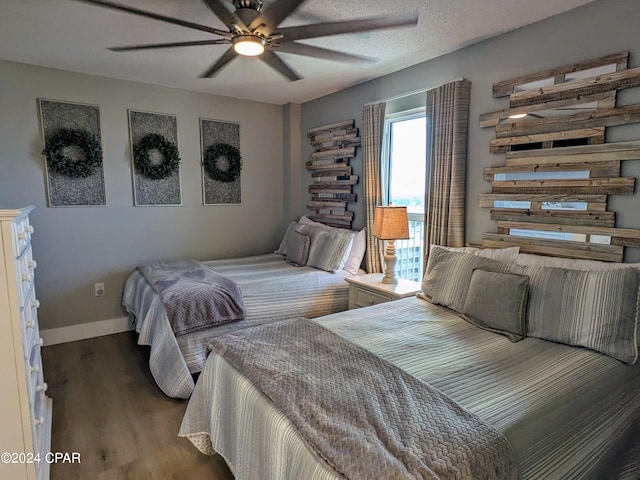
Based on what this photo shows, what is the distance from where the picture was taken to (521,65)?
2371mm

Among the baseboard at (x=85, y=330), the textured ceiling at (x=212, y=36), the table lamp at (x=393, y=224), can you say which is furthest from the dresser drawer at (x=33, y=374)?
the table lamp at (x=393, y=224)

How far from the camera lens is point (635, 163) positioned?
6.34 ft

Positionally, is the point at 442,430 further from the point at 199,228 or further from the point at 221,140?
the point at 221,140

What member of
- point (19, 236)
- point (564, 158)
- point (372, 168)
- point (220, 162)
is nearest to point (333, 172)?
point (372, 168)

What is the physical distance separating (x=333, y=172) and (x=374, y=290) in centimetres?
157

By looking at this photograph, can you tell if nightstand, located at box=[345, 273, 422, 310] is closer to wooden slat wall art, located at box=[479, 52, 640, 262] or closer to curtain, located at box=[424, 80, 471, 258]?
curtain, located at box=[424, 80, 471, 258]

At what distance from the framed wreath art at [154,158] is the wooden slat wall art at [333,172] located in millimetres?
1489

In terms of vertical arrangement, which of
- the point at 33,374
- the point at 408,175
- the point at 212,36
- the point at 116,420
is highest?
the point at 212,36

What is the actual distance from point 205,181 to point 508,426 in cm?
362

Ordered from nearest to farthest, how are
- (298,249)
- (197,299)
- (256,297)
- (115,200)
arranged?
(197,299) → (256,297) → (115,200) → (298,249)

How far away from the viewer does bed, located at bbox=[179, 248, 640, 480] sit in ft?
3.97

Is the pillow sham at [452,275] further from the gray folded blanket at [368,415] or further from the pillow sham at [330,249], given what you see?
the pillow sham at [330,249]

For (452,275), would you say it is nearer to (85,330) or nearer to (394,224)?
(394,224)

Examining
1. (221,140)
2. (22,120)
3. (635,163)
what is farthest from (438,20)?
(22,120)
